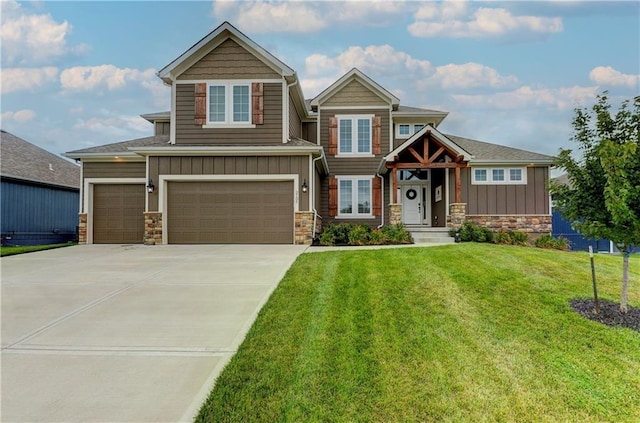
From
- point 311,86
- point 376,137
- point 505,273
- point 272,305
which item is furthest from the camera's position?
point 311,86

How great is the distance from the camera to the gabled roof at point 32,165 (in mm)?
16719

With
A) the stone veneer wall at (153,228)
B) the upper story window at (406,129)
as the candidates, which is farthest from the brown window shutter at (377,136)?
the stone veneer wall at (153,228)

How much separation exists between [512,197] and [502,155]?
181 centimetres

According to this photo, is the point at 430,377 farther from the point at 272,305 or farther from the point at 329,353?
the point at 272,305

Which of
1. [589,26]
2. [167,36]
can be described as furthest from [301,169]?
[589,26]

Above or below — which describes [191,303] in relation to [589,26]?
below

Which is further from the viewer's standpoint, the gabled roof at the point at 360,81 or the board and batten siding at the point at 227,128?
the gabled roof at the point at 360,81

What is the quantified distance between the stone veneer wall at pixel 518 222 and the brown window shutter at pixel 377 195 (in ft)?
11.9

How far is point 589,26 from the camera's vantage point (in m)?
14.5

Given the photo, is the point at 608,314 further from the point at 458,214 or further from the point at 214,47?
the point at 214,47

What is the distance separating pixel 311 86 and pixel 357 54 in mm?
5626

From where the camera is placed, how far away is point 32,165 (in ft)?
59.8

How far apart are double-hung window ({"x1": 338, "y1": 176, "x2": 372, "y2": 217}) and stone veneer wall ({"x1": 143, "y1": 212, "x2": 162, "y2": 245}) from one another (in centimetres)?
708

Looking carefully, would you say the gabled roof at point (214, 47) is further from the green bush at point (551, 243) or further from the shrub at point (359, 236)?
the green bush at point (551, 243)
